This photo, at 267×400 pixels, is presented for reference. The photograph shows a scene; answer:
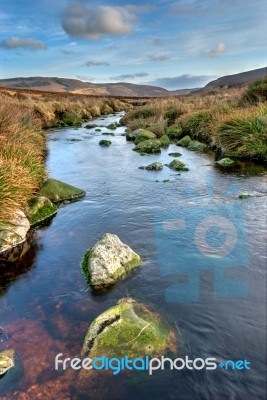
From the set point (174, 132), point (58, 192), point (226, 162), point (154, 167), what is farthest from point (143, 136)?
point (58, 192)

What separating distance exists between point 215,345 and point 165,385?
94 cm

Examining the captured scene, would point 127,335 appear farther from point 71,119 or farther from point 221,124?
point 71,119

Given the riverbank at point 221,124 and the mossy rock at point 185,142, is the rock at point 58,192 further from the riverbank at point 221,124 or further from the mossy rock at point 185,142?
the mossy rock at point 185,142

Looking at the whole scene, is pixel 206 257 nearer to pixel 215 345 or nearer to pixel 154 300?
pixel 154 300

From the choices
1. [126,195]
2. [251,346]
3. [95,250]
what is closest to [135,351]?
[251,346]

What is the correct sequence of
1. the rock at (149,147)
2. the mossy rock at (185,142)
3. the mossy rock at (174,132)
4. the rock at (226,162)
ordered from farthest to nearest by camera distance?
the mossy rock at (174,132) → the mossy rock at (185,142) → the rock at (149,147) → the rock at (226,162)

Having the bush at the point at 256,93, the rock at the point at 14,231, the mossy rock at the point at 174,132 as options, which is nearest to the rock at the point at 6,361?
the rock at the point at 14,231

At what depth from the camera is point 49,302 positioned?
609cm

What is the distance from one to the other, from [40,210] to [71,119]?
26356 mm

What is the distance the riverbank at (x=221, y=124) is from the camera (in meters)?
15.8

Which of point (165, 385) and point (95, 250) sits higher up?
point (95, 250)

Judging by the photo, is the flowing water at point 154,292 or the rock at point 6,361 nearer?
the flowing water at point 154,292

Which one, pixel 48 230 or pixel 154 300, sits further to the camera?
pixel 48 230

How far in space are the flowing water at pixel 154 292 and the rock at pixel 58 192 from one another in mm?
419
